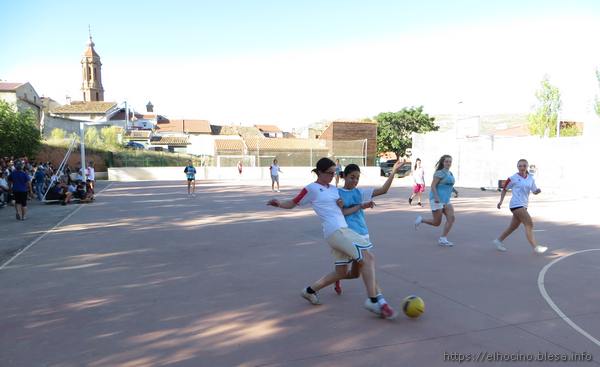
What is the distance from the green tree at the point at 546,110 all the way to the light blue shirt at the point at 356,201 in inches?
1764

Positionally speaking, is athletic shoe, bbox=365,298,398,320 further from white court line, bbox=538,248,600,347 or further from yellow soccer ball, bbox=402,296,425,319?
white court line, bbox=538,248,600,347

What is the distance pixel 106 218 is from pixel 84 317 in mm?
8464

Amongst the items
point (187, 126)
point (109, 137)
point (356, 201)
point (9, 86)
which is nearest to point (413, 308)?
point (356, 201)

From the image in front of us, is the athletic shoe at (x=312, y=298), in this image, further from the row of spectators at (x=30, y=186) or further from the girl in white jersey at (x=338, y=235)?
the row of spectators at (x=30, y=186)

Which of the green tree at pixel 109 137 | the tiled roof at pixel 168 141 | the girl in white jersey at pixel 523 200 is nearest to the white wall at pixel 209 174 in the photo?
the green tree at pixel 109 137

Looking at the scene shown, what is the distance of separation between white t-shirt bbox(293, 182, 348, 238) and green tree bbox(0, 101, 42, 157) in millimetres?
23264

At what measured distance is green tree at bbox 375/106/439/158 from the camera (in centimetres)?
5247

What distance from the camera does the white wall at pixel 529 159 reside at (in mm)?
22062

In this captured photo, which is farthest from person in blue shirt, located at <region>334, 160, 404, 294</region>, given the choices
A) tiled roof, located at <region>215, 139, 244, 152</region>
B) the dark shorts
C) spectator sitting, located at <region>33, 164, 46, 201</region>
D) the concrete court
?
tiled roof, located at <region>215, 139, 244, 152</region>

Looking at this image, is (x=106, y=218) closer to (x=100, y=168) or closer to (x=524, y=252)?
(x=524, y=252)

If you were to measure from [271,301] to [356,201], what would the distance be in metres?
1.56

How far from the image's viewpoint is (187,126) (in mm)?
87938

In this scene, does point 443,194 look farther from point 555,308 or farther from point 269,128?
point 269,128

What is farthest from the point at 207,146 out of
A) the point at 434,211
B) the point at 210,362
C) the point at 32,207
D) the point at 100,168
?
the point at 210,362
